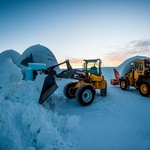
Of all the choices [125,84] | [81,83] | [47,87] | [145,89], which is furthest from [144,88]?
[47,87]

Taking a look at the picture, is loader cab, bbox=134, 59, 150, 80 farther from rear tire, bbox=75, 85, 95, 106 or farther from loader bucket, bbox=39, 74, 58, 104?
loader bucket, bbox=39, 74, 58, 104

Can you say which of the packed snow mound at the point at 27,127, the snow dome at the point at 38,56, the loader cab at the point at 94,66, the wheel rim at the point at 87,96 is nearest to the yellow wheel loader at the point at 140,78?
the loader cab at the point at 94,66

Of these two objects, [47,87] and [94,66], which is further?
[94,66]

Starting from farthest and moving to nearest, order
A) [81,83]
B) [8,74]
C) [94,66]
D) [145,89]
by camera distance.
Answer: [145,89] → [94,66] → [81,83] → [8,74]

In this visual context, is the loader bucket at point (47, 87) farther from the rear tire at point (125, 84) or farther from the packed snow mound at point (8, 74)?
the rear tire at point (125, 84)

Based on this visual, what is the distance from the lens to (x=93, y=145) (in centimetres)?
320

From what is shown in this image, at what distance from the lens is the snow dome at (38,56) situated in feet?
69.4

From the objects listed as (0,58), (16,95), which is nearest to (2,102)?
(16,95)

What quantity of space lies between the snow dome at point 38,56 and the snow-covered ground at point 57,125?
16.3m

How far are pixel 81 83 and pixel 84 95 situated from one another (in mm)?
951

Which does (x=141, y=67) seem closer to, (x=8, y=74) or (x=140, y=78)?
(x=140, y=78)

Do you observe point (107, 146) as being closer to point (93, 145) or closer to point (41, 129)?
point (93, 145)

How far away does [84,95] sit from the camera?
20.8 ft

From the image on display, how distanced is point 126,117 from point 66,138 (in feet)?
7.79
